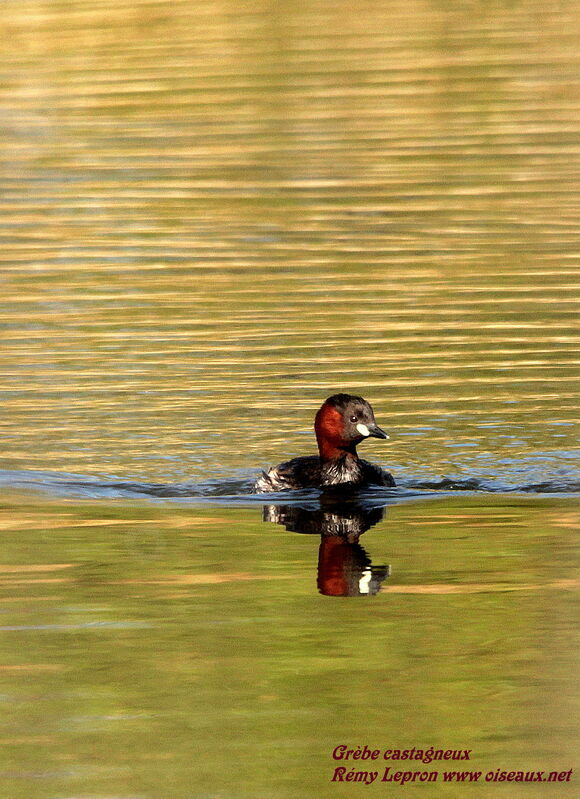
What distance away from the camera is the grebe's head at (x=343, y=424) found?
1334cm

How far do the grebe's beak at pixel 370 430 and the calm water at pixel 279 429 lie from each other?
19.2 inches

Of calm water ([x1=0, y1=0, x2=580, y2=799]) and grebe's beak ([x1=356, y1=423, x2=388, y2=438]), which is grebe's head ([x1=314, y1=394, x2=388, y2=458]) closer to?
grebe's beak ([x1=356, y1=423, x2=388, y2=438])

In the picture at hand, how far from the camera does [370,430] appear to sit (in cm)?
1332

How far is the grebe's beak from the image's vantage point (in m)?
13.2

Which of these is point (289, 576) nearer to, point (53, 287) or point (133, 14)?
point (53, 287)

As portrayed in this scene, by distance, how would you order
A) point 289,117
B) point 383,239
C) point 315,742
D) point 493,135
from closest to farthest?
point 315,742, point 383,239, point 493,135, point 289,117

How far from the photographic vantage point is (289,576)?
11.2 m

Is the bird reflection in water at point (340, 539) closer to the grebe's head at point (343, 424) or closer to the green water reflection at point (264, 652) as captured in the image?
the green water reflection at point (264, 652)

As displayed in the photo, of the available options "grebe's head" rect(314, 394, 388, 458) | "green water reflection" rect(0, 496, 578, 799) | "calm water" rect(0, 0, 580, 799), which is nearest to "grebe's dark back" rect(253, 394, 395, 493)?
"grebe's head" rect(314, 394, 388, 458)

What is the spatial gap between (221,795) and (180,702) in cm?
122

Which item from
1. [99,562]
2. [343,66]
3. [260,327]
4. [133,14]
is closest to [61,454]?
[99,562]

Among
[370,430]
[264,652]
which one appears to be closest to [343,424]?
[370,430]

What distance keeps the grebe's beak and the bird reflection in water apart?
1.64ft

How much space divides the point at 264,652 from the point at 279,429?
18.6 feet
